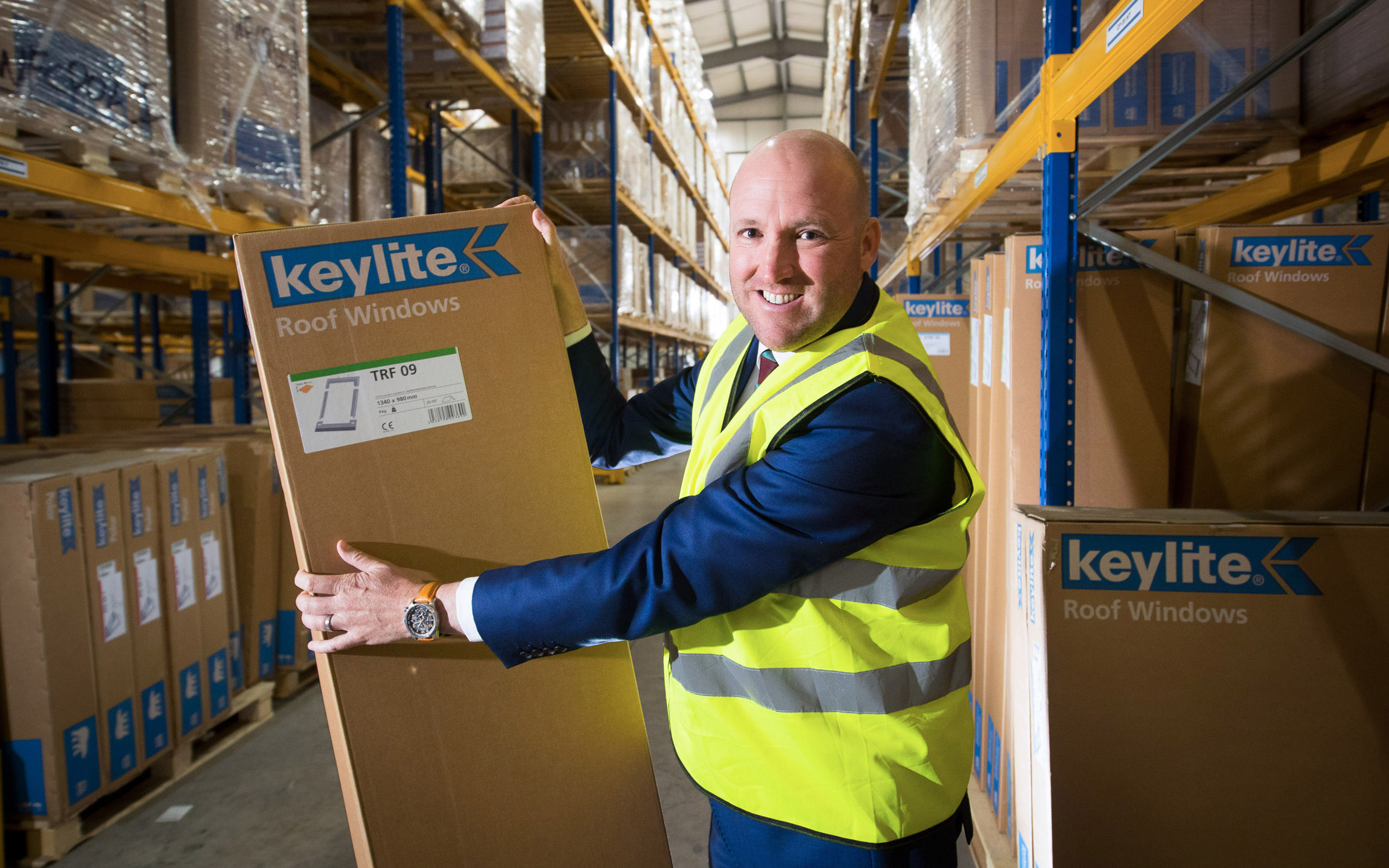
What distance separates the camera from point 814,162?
113cm

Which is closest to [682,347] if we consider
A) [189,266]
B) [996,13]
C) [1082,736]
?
[189,266]

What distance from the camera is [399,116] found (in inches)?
138

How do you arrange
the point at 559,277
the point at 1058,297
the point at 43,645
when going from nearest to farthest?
1. the point at 559,277
2. the point at 1058,297
3. the point at 43,645

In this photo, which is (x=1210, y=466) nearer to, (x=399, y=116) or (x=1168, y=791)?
(x=1168, y=791)

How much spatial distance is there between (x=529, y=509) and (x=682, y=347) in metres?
14.6

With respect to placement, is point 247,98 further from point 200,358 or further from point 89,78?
point 200,358

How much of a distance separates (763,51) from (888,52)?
18188 mm

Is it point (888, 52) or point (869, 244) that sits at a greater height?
point (888, 52)

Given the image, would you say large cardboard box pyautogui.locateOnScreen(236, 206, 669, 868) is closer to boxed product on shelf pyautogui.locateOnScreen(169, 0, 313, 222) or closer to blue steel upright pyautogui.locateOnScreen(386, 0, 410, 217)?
boxed product on shelf pyautogui.locateOnScreen(169, 0, 313, 222)

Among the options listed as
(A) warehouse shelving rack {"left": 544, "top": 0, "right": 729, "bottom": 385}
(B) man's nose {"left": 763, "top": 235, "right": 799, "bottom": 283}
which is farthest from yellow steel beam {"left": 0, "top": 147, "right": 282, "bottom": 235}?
(A) warehouse shelving rack {"left": 544, "top": 0, "right": 729, "bottom": 385}

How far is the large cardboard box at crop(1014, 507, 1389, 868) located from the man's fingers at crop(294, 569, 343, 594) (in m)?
1.07

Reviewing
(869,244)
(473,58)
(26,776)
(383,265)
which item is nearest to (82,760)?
(26,776)

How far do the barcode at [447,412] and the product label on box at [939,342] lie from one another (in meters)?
2.48

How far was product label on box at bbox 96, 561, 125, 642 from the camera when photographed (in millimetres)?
2398
